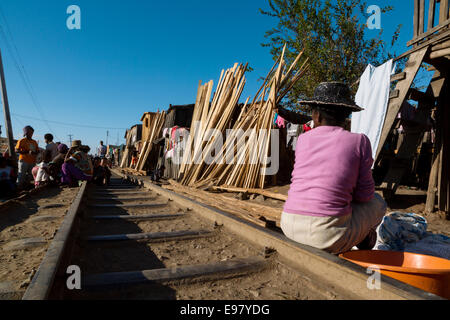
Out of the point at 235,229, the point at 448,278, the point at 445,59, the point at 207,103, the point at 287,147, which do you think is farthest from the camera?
the point at 287,147

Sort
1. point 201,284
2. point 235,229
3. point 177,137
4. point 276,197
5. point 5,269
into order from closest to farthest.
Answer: point 201,284
point 5,269
point 235,229
point 276,197
point 177,137

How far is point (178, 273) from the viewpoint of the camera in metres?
1.75

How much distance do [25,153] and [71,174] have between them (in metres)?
1.29

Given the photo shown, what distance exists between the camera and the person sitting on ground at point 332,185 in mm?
1869

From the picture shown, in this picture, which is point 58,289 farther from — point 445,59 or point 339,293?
point 445,59

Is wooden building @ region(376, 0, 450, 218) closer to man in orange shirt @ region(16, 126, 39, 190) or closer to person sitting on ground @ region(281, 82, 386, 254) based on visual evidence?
person sitting on ground @ region(281, 82, 386, 254)

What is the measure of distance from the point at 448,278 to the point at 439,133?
4530 millimetres

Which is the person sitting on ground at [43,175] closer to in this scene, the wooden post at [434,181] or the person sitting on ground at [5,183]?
the person sitting on ground at [5,183]

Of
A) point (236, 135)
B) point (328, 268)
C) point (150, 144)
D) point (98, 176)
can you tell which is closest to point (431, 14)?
point (236, 135)

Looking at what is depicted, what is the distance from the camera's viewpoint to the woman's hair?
2.06 meters

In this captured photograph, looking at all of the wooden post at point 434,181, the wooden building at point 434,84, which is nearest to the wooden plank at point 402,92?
the wooden building at point 434,84

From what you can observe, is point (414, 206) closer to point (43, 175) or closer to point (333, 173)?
point (333, 173)

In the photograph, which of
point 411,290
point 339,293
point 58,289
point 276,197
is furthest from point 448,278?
point 276,197

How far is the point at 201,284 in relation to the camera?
1.73 m
